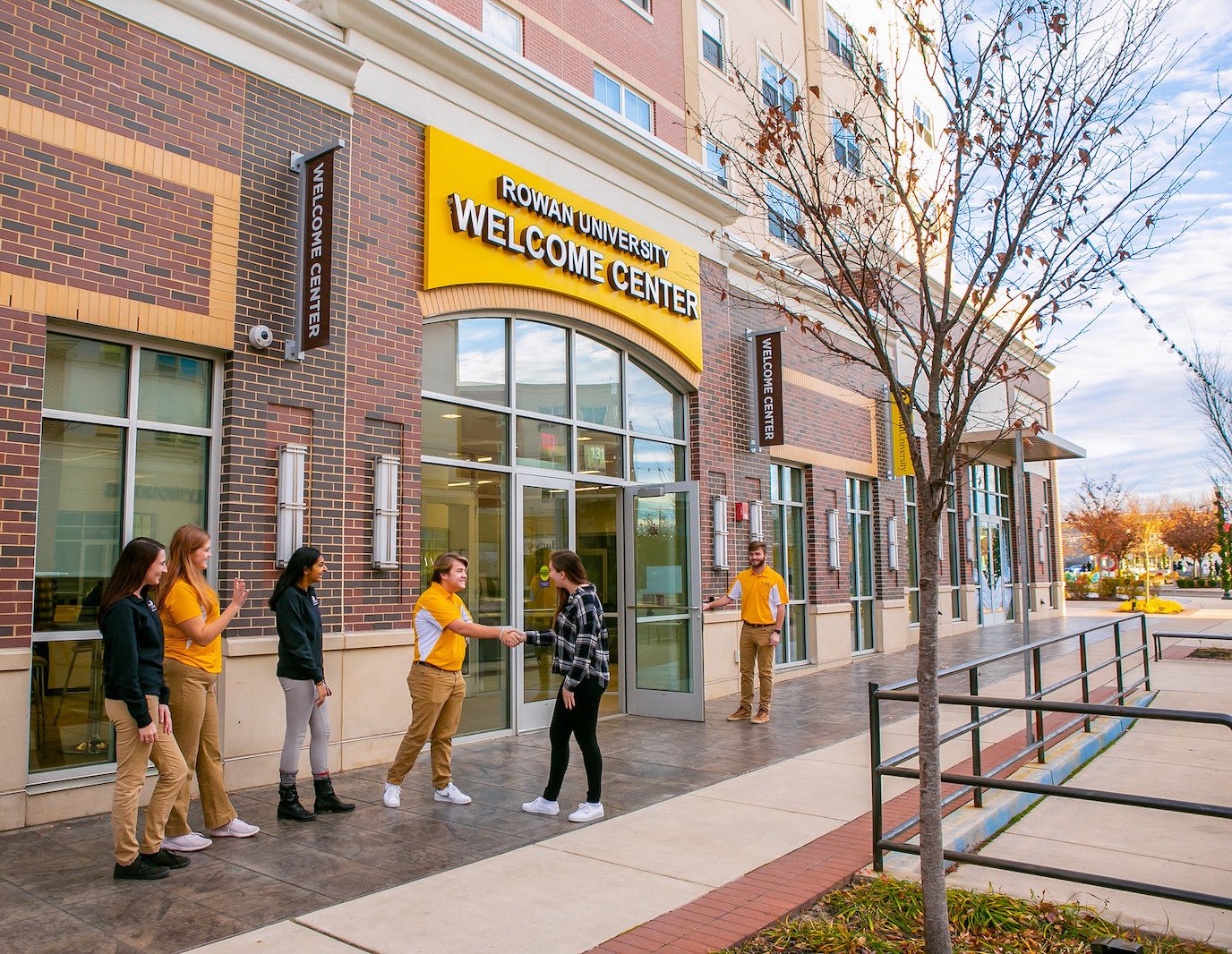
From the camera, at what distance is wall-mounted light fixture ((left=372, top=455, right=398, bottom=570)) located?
8.52 m

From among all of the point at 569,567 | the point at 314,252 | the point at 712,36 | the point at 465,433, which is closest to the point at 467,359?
the point at 465,433

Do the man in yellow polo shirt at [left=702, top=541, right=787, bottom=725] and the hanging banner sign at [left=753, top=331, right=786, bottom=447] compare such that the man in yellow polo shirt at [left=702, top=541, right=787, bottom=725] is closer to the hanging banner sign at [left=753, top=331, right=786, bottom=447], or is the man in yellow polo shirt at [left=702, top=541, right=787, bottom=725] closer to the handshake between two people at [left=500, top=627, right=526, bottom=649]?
the hanging banner sign at [left=753, top=331, right=786, bottom=447]

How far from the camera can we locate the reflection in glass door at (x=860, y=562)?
59.0ft

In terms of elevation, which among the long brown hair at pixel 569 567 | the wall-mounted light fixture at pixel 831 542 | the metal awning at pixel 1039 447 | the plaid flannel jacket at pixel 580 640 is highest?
the metal awning at pixel 1039 447

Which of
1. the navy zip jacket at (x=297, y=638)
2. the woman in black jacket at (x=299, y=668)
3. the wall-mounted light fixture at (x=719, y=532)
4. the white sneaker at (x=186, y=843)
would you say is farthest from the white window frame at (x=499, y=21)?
the white sneaker at (x=186, y=843)

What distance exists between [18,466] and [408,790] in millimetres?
3666

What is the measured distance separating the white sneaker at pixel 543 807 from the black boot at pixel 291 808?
59.0 inches

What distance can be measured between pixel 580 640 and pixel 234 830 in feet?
8.36

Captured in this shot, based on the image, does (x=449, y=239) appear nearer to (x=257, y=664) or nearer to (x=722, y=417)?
(x=257, y=664)

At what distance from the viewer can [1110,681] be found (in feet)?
44.4

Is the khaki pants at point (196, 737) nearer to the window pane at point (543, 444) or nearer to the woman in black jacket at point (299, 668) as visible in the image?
the woman in black jacket at point (299, 668)

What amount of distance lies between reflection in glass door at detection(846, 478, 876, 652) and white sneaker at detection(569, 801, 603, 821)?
11821mm

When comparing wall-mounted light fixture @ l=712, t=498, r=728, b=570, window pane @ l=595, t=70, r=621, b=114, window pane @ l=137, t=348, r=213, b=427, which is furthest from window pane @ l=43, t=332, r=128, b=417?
window pane @ l=595, t=70, r=621, b=114

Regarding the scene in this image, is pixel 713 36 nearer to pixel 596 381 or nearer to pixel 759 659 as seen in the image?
pixel 596 381
